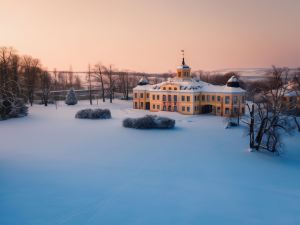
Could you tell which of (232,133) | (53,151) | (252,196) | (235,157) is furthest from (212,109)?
(252,196)

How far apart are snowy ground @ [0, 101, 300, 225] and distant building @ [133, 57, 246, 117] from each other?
15970 millimetres

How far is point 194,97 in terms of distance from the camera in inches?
1800

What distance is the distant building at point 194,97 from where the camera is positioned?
44312 millimetres

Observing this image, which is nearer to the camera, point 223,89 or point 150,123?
point 150,123

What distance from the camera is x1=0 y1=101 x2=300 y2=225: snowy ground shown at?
1255 cm

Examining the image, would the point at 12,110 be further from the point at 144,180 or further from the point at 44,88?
the point at 144,180

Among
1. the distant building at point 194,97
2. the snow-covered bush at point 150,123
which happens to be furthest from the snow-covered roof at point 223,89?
the snow-covered bush at point 150,123

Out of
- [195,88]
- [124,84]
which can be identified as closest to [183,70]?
[195,88]

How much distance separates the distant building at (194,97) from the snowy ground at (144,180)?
1597 cm

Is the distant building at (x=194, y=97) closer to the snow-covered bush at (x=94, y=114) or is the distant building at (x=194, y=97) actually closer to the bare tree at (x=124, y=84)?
the snow-covered bush at (x=94, y=114)

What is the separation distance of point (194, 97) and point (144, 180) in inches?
1204

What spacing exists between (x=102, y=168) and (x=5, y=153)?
857cm

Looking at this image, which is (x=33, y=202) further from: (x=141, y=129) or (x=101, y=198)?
(x=141, y=129)

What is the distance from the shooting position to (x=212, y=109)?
4712 centimetres
